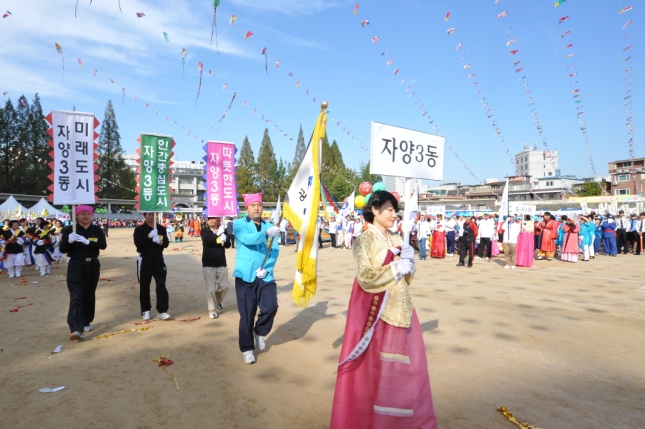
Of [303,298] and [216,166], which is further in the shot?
[216,166]

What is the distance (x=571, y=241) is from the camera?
1482 centimetres

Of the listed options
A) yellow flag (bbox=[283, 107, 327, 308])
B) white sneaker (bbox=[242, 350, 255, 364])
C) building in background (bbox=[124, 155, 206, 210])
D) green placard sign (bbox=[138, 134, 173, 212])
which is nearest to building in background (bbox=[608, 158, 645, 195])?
green placard sign (bbox=[138, 134, 173, 212])

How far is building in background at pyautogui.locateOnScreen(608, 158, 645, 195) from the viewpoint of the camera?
5275 centimetres

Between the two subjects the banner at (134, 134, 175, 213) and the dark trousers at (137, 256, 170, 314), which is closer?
the dark trousers at (137, 256, 170, 314)

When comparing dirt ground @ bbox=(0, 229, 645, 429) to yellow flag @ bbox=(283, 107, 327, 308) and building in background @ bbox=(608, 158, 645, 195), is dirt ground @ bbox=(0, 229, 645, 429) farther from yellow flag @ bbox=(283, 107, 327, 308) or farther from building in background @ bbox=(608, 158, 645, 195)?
building in background @ bbox=(608, 158, 645, 195)

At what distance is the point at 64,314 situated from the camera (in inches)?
285

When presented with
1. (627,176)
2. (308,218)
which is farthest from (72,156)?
(627,176)

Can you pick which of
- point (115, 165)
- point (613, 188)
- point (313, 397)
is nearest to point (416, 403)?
point (313, 397)

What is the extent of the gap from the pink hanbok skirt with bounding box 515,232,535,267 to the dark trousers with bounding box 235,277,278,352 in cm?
1126

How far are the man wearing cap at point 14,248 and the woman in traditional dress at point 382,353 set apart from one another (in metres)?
12.5

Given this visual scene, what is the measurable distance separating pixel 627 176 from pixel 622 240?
155 feet

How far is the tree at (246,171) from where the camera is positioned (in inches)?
2537

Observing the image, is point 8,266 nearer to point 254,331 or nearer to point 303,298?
point 254,331

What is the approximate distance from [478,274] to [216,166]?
8.20 metres
